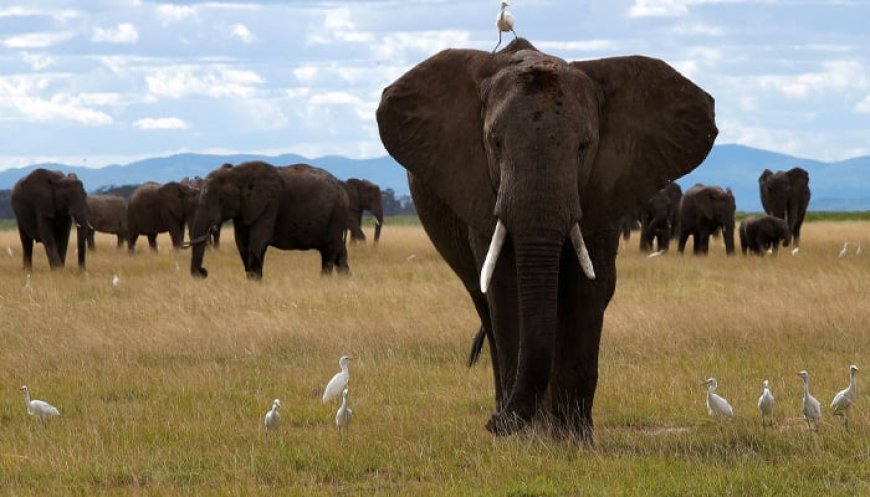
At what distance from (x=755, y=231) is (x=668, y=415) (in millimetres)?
24729

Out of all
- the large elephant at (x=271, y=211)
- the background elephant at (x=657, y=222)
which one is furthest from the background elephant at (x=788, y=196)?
the large elephant at (x=271, y=211)

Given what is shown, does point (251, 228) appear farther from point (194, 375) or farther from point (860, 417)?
point (860, 417)

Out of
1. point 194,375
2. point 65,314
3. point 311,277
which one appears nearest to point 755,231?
point 311,277

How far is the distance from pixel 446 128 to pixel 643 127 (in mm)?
1178

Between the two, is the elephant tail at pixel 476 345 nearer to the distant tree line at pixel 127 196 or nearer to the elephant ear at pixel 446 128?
the elephant ear at pixel 446 128

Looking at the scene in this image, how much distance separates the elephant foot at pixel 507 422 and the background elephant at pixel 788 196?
34.7 m

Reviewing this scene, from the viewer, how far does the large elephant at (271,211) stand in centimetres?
2436

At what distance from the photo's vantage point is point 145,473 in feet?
29.8

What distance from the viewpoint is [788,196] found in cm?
4384

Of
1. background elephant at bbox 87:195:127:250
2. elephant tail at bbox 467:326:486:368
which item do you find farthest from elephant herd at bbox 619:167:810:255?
elephant tail at bbox 467:326:486:368

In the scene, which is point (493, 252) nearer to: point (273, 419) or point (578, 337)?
point (578, 337)

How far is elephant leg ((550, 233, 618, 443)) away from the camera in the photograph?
9.41 meters

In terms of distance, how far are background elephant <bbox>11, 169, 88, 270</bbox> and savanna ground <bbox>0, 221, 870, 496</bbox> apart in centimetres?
574

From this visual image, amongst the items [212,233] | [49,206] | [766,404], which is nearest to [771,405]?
[766,404]
